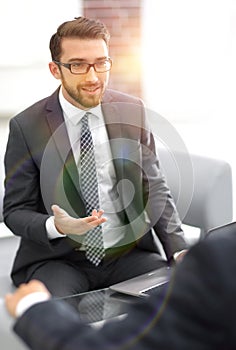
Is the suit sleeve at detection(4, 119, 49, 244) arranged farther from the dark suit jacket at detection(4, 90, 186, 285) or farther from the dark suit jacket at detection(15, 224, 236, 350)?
the dark suit jacket at detection(15, 224, 236, 350)

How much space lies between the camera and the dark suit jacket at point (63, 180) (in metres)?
2.42

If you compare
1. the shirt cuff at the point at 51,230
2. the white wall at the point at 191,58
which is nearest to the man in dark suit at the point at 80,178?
the shirt cuff at the point at 51,230

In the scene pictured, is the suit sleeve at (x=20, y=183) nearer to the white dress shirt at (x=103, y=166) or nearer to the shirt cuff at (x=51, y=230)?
the shirt cuff at (x=51, y=230)

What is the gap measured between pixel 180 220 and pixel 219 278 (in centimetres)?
158

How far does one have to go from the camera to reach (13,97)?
5.21m

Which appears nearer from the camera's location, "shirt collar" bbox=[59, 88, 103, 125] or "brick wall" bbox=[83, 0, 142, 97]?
"shirt collar" bbox=[59, 88, 103, 125]

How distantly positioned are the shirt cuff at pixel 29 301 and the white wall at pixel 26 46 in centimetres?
380

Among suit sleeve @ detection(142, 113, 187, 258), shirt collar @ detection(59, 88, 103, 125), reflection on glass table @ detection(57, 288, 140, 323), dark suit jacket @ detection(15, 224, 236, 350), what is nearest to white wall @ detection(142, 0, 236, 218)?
suit sleeve @ detection(142, 113, 187, 258)

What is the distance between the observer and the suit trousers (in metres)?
2.38

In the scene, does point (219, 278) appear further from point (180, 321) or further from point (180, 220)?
point (180, 220)

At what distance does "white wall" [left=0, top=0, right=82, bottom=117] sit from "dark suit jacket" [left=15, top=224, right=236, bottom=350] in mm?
3965

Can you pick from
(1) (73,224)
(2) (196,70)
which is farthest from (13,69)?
(1) (73,224)

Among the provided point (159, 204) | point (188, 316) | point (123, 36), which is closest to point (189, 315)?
point (188, 316)

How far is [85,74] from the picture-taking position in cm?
241
